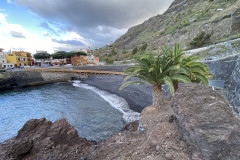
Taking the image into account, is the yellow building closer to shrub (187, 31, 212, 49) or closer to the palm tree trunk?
the palm tree trunk

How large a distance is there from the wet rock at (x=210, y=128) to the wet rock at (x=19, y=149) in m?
5.53

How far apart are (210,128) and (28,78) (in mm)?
42006

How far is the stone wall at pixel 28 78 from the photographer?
2958 cm

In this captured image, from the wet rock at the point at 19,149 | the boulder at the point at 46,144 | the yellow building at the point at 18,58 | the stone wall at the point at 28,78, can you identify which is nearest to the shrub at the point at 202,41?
the boulder at the point at 46,144

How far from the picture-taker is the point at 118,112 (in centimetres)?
1098

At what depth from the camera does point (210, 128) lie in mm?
1920

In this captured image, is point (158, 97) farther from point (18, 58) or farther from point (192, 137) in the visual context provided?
point (18, 58)

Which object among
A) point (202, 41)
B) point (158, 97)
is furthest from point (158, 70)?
point (202, 41)

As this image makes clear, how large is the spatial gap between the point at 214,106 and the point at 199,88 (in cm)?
74

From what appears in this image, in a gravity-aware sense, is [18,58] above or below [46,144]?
above

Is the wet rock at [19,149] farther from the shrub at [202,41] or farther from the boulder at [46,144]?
the shrub at [202,41]

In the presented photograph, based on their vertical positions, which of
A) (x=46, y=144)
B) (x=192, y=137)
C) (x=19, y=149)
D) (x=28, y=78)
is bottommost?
(x=28, y=78)

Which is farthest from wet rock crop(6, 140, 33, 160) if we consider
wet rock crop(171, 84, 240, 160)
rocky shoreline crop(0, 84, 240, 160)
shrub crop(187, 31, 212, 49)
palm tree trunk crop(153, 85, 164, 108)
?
shrub crop(187, 31, 212, 49)

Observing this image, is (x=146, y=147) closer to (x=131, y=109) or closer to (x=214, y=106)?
(x=214, y=106)
